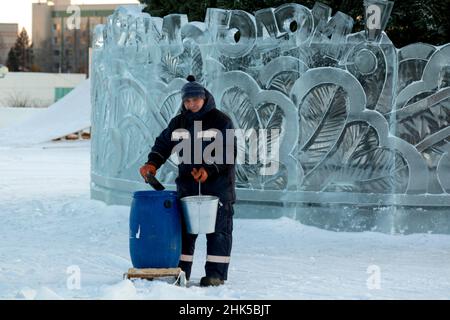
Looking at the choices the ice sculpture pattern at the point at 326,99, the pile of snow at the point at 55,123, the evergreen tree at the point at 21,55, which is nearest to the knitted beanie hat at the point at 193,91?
the ice sculpture pattern at the point at 326,99

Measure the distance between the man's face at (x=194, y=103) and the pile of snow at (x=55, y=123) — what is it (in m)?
22.3

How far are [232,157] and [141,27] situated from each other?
532 cm

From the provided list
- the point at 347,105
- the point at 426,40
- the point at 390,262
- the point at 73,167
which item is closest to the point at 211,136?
the point at 390,262

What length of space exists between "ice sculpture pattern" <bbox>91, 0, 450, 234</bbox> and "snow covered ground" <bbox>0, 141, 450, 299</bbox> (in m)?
0.52

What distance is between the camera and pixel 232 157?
25.8 feet

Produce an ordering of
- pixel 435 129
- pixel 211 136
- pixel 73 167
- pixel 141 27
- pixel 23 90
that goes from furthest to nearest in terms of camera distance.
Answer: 1. pixel 23 90
2. pixel 73 167
3. pixel 141 27
4. pixel 435 129
5. pixel 211 136

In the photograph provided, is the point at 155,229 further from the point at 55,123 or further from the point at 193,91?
the point at 55,123

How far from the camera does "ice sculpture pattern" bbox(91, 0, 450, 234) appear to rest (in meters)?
11.3

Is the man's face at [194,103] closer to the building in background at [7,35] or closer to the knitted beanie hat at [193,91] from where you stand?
the knitted beanie hat at [193,91]

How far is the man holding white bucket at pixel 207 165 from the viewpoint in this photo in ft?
25.8

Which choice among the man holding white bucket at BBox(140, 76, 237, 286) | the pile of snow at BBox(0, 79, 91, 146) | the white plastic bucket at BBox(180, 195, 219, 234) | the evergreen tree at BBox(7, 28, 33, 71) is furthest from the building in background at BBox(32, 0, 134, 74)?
the white plastic bucket at BBox(180, 195, 219, 234)

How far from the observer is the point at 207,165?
7.84 meters

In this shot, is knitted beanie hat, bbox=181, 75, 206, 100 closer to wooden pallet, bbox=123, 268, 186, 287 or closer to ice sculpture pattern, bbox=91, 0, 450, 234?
wooden pallet, bbox=123, 268, 186, 287
